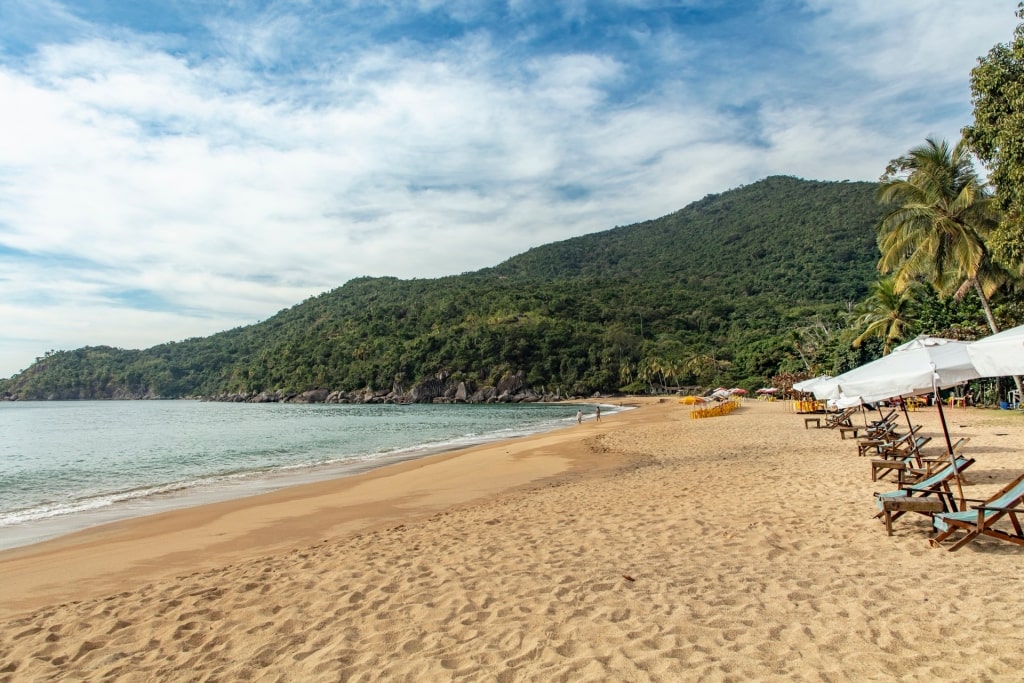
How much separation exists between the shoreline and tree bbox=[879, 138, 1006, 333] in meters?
14.5

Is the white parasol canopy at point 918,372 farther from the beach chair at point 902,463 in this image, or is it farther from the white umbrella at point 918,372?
the beach chair at point 902,463

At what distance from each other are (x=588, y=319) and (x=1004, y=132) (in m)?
97.6

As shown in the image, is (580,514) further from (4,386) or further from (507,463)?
(4,386)

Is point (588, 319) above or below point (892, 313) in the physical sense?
above

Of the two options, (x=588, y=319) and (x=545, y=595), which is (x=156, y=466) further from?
(x=588, y=319)

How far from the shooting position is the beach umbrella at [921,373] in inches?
252

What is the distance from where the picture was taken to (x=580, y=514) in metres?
8.04

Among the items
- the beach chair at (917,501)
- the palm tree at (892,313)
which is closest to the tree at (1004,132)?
the beach chair at (917,501)

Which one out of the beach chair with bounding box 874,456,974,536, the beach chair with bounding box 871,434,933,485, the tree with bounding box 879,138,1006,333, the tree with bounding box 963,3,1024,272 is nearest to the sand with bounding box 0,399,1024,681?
the beach chair with bounding box 874,456,974,536

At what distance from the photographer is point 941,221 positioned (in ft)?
62.0

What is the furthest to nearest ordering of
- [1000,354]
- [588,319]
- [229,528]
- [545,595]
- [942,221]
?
[588,319] < [942,221] < [229,528] < [1000,354] < [545,595]

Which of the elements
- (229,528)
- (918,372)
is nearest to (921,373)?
(918,372)

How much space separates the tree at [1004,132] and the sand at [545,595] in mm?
5889

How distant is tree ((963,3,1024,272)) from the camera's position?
11211 mm
